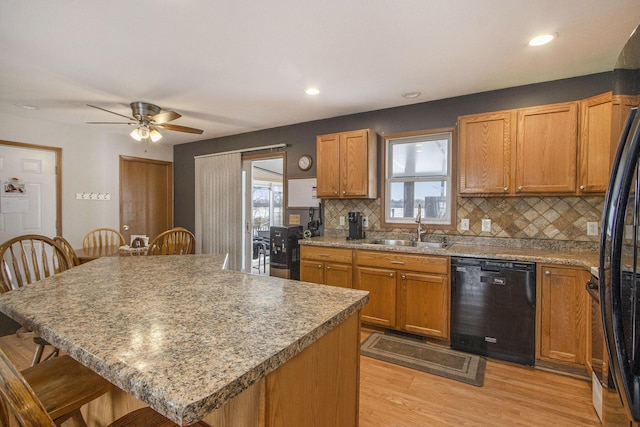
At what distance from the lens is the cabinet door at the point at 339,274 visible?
3205mm

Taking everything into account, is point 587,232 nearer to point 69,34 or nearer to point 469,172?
point 469,172

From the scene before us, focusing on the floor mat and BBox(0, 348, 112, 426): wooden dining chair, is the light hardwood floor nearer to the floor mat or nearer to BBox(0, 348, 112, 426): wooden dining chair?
the floor mat

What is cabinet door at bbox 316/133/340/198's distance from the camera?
3592 mm

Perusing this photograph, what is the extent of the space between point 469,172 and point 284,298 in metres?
2.40

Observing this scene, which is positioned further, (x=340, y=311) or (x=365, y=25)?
(x=365, y=25)

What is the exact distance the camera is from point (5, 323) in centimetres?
314

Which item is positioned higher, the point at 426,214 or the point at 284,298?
the point at 426,214

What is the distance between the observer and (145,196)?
5219 mm

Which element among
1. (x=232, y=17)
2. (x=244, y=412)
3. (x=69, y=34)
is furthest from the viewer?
(x=69, y=34)

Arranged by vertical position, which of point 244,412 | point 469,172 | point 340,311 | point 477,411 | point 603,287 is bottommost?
point 477,411

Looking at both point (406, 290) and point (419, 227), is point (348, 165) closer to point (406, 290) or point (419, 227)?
point (419, 227)

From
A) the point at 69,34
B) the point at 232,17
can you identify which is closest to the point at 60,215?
the point at 69,34

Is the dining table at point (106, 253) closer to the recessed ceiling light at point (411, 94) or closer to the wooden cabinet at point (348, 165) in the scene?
the wooden cabinet at point (348, 165)

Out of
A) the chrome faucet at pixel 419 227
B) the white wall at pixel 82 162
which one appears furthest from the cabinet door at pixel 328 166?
the white wall at pixel 82 162
